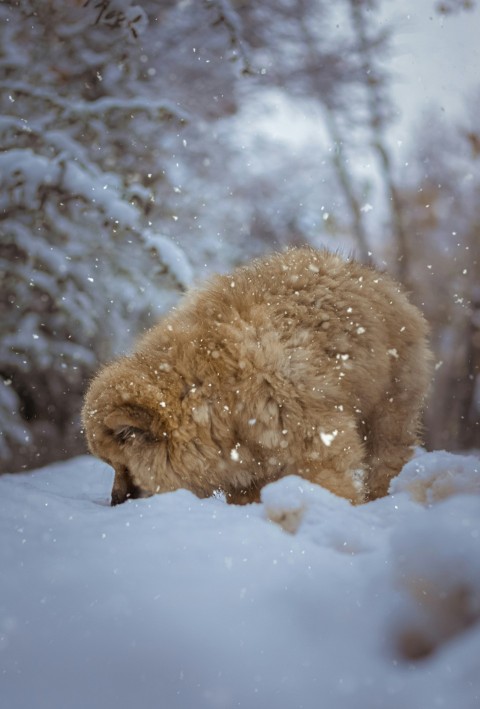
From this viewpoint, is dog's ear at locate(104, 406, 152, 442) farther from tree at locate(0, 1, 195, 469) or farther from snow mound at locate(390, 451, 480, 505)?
tree at locate(0, 1, 195, 469)

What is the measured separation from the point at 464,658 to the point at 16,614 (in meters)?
1.20

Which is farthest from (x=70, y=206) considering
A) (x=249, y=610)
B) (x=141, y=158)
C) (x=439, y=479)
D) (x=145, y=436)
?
(x=249, y=610)

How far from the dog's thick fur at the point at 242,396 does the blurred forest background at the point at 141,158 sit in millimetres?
951

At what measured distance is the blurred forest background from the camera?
17.3ft

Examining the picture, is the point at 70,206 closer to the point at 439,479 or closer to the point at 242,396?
the point at 242,396

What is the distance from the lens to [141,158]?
6.52 metres

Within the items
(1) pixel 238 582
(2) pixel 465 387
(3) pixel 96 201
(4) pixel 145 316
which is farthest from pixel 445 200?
(1) pixel 238 582

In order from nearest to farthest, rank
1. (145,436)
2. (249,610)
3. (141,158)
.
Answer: (249,610)
(145,436)
(141,158)

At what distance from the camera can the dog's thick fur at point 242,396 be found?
3.07m

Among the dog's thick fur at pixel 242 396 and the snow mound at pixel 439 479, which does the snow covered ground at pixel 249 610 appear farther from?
the dog's thick fur at pixel 242 396

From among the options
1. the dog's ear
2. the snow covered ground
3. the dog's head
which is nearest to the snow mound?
the snow covered ground

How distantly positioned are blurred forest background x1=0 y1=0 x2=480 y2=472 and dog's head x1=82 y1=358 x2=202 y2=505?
136 centimetres

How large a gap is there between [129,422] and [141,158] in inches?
173

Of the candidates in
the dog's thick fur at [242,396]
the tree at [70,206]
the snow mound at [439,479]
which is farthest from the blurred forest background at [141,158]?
the snow mound at [439,479]
